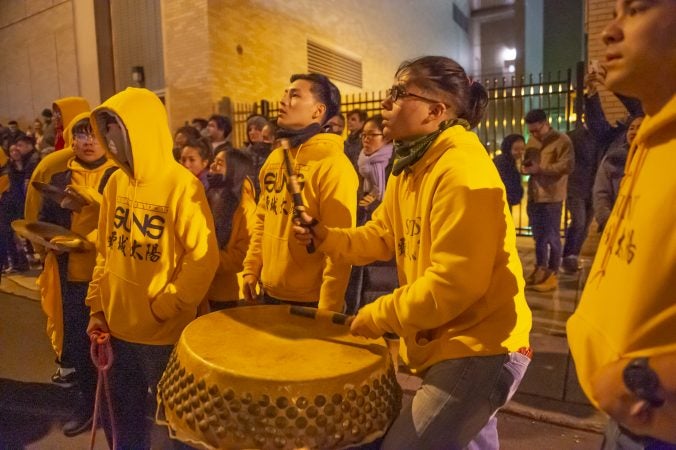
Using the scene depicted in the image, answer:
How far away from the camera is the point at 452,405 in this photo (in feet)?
6.13

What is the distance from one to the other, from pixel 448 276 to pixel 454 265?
40 millimetres

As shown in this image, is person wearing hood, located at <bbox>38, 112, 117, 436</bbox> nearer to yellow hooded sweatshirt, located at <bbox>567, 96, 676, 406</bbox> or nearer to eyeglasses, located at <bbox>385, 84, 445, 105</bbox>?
eyeglasses, located at <bbox>385, 84, 445, 105</bbox>

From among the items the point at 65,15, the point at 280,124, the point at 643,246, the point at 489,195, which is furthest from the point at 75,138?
the point at 65,15

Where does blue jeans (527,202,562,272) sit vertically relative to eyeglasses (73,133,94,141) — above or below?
below

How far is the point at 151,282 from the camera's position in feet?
9.00

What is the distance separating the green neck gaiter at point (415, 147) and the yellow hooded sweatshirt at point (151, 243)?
115 centimetres

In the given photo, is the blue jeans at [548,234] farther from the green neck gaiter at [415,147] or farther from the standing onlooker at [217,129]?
the green neck gaiter at [415,147]

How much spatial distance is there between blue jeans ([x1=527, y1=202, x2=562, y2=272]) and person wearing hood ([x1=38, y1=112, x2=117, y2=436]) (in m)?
5.02

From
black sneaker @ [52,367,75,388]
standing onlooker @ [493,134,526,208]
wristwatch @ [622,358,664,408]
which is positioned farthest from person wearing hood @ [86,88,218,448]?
standing onlooker @ [493,134,526,208]

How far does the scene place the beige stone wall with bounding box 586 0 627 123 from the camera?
7.89 m

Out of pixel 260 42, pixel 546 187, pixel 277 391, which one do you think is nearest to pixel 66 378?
pixel 277 391

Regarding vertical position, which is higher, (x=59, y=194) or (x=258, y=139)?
(x=258, y=139)

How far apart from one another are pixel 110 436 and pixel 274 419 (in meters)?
1.88

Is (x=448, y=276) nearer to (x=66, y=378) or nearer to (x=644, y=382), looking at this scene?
(x=644, y=382)
